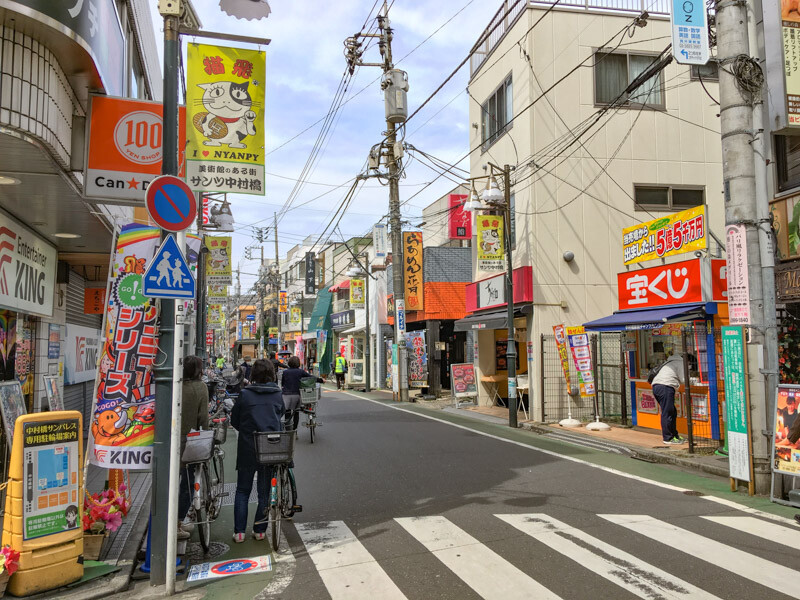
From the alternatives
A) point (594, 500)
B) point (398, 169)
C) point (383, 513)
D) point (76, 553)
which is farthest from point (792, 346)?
point (398, 169)

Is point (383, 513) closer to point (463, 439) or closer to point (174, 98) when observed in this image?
point (174, 98)

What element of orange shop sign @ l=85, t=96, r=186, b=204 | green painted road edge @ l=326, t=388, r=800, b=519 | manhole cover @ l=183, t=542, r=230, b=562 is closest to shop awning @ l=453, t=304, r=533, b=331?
green painted road edge @ l=326, t=388, r=800, b=519

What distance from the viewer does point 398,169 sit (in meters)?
22.5

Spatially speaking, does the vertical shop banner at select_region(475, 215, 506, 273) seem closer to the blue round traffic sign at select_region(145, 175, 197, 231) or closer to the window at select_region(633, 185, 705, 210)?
the window at select_region(633, 185, 705, 210)

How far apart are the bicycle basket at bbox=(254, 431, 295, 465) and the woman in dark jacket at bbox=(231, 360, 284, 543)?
0.67 feet

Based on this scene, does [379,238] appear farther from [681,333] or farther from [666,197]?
[681,333]

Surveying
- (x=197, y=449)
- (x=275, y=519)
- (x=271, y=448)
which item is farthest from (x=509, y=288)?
(x=197, y=449)

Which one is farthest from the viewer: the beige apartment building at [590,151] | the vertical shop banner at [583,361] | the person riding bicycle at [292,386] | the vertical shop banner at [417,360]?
the vertical shop banner at [417,360]

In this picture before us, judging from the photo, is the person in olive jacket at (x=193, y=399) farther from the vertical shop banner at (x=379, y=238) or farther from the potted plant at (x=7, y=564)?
the vertical shop banner at (x=379, y=238)

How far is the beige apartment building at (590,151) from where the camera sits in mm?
16500

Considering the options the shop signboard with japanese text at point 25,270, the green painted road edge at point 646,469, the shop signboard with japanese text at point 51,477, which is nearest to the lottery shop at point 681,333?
the green painted road edge at point 646,469

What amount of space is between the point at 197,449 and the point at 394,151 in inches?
693

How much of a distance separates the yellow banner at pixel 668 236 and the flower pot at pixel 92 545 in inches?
417

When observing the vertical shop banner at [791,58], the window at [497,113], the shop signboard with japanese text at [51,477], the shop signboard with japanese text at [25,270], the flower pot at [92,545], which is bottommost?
the flower pot at [92,545]
